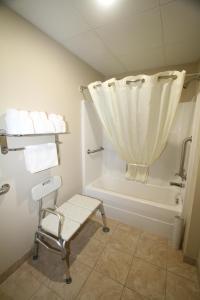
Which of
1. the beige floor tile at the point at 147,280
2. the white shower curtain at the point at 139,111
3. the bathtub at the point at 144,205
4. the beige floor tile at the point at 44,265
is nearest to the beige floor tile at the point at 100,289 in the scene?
the beige floor tile at the point at 147,280

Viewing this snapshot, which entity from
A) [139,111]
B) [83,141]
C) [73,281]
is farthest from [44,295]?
[139,111]

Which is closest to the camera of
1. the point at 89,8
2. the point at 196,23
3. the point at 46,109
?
the point at 89,8

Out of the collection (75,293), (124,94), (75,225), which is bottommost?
A: (75,293)

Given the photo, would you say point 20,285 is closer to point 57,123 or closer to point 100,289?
point 100,289

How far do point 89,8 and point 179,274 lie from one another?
237cm

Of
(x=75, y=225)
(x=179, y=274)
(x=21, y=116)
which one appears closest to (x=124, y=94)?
(x=21, y=116)

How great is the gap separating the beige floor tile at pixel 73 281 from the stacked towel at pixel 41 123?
132cm

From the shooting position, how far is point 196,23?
1.17 metres

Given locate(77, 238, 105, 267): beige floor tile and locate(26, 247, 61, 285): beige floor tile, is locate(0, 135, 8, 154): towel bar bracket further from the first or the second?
locate(77, 238, 105, 267): beige floor tile

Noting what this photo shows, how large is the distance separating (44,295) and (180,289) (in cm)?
112

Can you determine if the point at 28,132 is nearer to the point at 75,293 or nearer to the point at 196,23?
the point at 75,293

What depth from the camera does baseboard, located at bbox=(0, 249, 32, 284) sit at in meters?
1.24

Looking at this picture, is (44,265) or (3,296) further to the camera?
(44,265)

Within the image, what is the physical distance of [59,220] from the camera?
1.27 m
